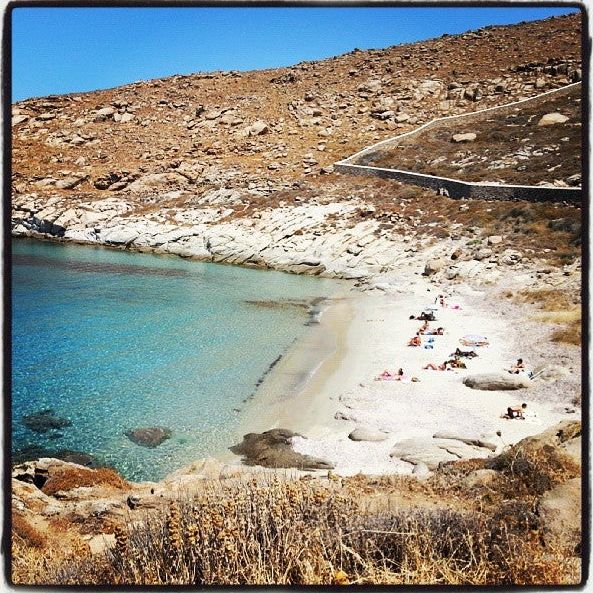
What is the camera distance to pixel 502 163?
33219 millimetres

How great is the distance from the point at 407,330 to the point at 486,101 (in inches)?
1391

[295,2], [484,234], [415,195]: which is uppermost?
[415,195]

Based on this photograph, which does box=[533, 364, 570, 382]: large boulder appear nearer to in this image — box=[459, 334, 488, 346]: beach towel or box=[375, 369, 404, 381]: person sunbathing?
box=[459, 334, 488, 346]: beach towel

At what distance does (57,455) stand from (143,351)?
22.3 ft

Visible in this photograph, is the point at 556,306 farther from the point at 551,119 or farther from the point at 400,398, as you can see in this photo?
the point at 551,119

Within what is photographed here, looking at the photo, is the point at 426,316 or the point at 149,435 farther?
the point at 426,316

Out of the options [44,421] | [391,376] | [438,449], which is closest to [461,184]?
[391,376]

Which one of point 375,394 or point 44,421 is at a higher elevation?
point 375,394

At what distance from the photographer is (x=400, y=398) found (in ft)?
42.0

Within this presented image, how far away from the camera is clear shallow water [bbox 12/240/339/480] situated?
454 inches

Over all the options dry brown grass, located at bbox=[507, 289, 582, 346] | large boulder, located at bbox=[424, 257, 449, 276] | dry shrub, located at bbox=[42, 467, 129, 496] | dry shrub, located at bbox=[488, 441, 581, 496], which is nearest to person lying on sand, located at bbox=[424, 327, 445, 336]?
dry brown grass, located at bbox=[507, 289, 582, 346]

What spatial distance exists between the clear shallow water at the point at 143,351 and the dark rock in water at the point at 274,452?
0.58 m

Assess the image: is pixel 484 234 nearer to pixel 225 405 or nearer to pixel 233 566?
pixel 225 405

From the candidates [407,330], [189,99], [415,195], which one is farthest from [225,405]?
[189,99]
